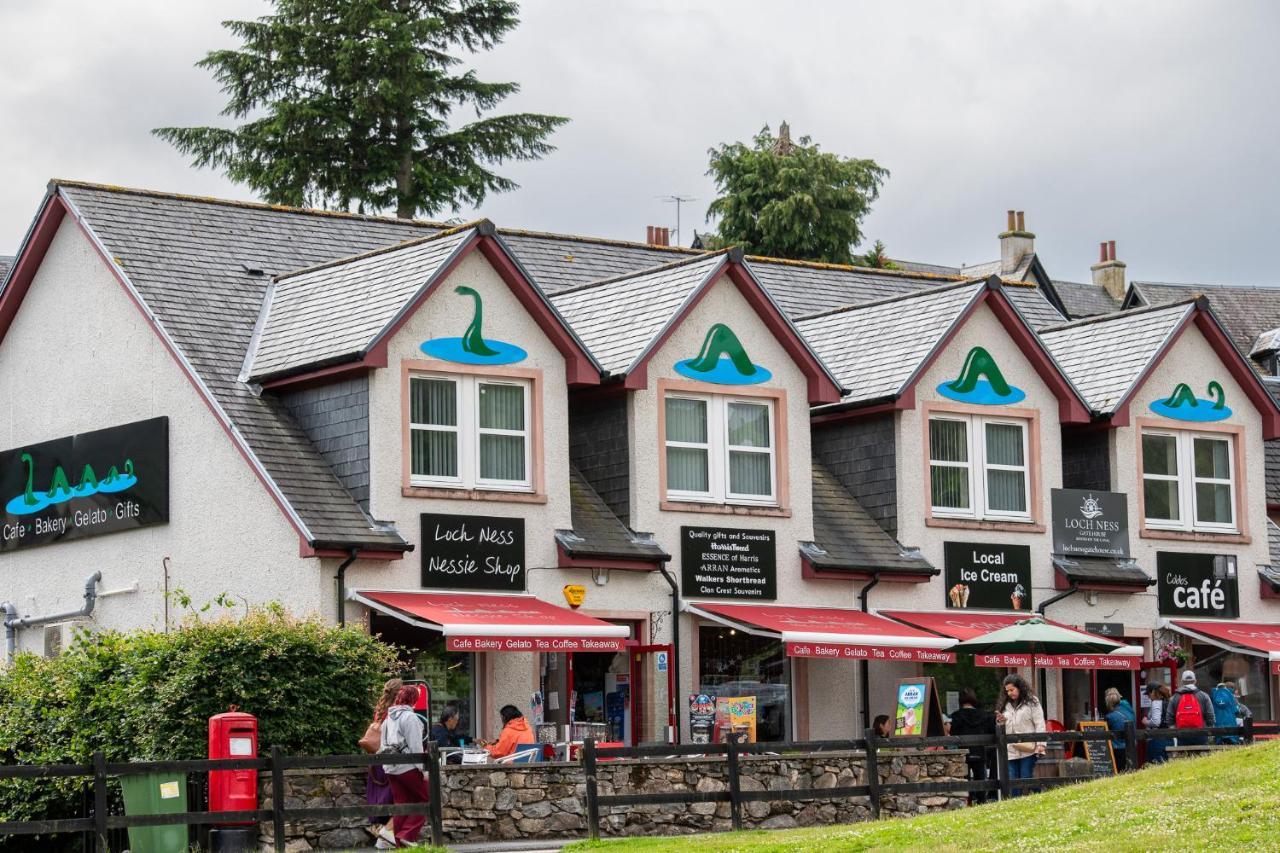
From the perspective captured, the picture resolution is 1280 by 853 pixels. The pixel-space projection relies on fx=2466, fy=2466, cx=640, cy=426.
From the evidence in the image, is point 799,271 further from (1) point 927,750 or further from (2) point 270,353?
(1) point 927,750

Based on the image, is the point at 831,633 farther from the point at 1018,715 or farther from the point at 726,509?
the point at 1018,715

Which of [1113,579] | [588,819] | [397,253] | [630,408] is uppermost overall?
[397,253]

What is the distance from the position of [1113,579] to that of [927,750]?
29.5 ft

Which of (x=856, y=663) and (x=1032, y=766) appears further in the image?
(x=856, y=663)

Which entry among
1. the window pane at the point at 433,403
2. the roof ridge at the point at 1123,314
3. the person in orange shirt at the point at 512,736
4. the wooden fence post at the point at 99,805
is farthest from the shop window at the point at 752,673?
the wooden fence post at the point at 99,805

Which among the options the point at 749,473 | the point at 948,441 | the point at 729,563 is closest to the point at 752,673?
the point at 729,563

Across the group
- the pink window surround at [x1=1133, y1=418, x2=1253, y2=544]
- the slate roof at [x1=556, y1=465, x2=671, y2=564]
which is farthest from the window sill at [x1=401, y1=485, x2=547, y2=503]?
the pink window surround at [x1=1133, y1=418, x2=1253, y2=544]

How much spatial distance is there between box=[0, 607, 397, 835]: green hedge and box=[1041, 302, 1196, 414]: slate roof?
13660 millimetres

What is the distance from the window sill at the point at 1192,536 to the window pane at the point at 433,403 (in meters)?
11.2

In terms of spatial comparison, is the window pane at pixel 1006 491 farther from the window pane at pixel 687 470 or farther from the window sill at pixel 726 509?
the window pane at pixel 687 470

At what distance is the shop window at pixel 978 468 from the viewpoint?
34000 millimetres

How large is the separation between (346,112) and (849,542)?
2217cm

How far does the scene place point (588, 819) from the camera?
2356cm

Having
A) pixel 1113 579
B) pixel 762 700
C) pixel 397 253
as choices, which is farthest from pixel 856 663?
pixel 397 253
